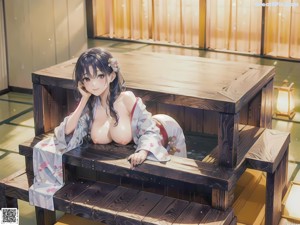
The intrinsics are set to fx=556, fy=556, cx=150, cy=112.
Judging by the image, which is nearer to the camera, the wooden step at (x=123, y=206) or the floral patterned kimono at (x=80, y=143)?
the wooden step at (x=123, y=206)

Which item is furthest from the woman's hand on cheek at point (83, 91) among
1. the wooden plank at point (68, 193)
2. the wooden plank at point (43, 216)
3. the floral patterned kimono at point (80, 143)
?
the wooden plank at point (43, 216)

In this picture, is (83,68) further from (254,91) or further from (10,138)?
(10,138)

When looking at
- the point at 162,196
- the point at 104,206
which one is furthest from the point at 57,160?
the point at 162,196

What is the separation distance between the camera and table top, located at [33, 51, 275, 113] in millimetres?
3141

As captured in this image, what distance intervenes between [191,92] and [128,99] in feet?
1.28

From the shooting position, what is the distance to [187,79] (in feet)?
11.6

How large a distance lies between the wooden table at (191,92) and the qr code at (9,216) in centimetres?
55

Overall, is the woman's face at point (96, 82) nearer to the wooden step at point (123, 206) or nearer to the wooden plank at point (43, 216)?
the wooden step at point (123, 206)

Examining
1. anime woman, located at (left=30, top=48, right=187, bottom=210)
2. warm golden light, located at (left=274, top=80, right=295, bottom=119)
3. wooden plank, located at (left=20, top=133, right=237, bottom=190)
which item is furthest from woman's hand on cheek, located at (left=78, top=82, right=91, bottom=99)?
warm golden light, located at (left=274, top=80, right=295, bottom=119)

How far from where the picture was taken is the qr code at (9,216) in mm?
3408

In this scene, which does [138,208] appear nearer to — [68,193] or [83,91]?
[68,193]

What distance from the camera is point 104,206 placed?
322 cm

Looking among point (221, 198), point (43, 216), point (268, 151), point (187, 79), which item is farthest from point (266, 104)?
point (43, 216)

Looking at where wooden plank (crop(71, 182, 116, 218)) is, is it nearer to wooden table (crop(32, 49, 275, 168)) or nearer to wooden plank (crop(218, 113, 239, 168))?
wooden table (crop(32, 49, 275, 168))
